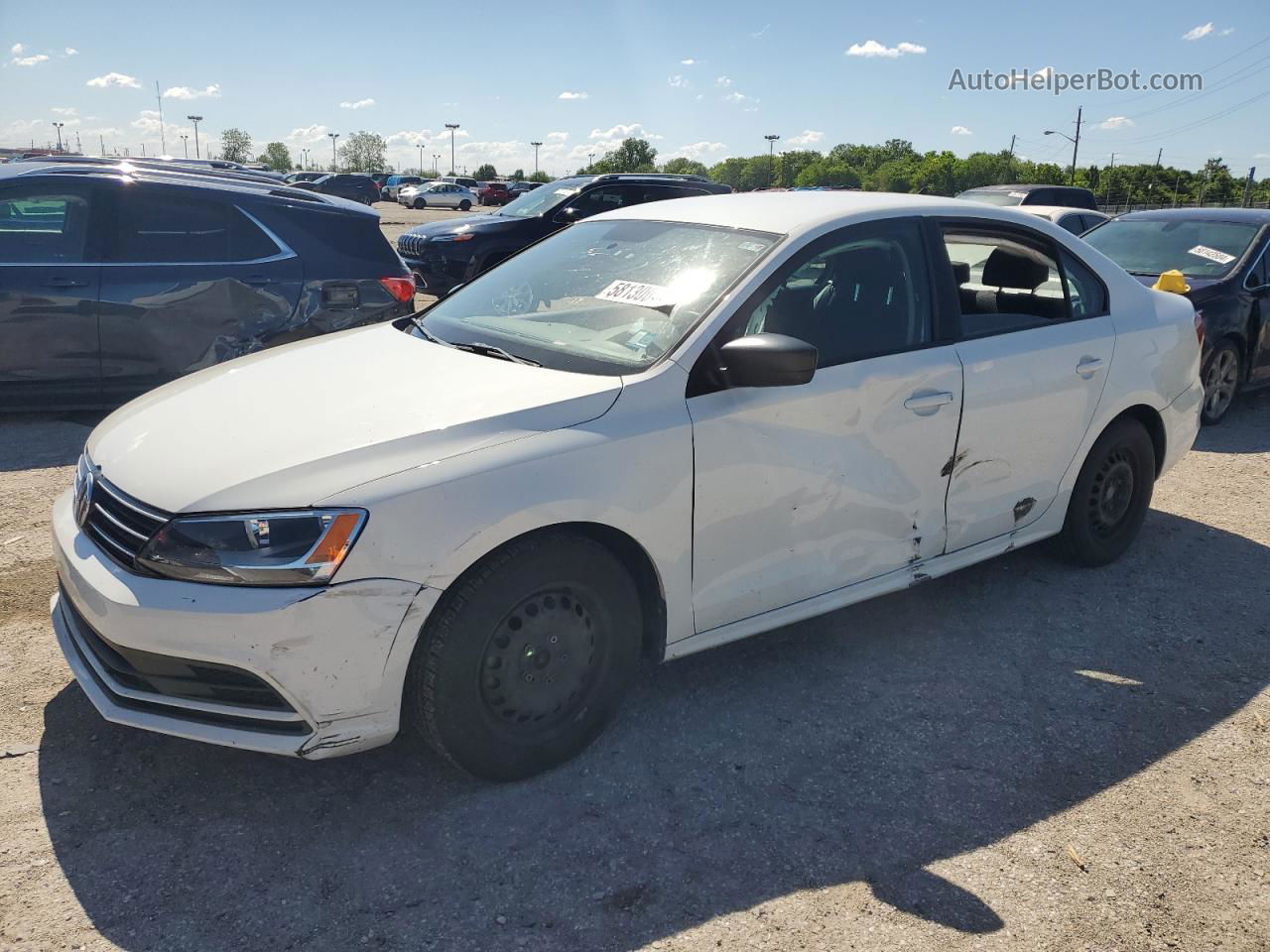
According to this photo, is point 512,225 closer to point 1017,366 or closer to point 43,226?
point 43,226

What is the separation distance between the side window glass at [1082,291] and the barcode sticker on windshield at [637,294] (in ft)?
6.62

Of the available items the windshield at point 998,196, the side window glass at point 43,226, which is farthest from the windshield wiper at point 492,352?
the windshield at point 998,196

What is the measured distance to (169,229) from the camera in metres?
6.34

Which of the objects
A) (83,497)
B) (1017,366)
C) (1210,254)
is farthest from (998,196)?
(83,497)

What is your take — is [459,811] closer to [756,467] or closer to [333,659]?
[333,659]

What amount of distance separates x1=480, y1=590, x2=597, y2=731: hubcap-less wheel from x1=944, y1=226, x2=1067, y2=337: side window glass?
6.96 feet

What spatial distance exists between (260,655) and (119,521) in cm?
64

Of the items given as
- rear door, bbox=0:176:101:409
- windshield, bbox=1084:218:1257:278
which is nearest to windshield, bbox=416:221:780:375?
rear door, bbox=0:176:101:409

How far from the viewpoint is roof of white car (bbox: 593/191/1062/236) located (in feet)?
11.8

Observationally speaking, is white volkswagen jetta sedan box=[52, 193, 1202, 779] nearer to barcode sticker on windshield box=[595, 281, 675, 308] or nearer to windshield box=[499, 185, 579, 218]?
barcode sticker on windshield box=[595, 281, 675, 308]

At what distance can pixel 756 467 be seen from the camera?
3.19 metres

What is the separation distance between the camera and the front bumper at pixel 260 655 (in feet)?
8.10

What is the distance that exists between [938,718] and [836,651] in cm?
55

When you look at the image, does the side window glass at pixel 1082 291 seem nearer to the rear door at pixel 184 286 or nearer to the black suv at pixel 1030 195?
the rear door at pixel 184 286
